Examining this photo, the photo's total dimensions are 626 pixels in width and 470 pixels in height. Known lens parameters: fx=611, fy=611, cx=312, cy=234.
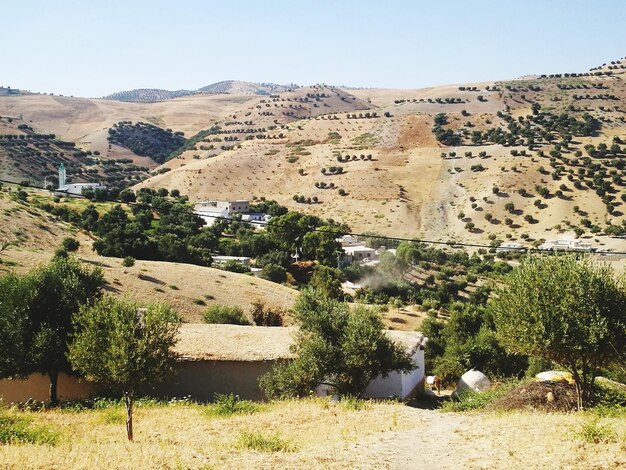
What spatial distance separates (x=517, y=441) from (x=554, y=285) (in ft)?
20.8

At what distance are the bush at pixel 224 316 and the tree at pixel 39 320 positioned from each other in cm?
1442

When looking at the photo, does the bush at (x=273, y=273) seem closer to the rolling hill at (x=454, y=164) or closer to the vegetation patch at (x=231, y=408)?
the rolling hill at (x=454, y=164)

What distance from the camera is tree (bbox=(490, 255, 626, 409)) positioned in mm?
18516

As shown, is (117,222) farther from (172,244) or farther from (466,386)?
(466,386)

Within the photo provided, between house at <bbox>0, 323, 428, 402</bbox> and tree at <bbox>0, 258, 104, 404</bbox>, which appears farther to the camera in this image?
house at <bbox>0, 323, 428, 402</bbox>

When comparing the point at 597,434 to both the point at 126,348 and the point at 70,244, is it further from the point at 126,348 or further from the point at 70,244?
the point at 70,244

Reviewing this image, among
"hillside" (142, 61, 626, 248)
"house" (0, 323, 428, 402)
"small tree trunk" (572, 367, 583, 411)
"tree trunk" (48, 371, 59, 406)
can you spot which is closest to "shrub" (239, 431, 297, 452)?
"house" (0, 323, 428, 402)

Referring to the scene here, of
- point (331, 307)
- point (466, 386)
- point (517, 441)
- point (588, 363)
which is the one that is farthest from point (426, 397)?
point (517, 441)

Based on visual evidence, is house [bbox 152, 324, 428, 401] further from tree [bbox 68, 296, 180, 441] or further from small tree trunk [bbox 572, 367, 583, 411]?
tree [bbox 68, 296, 180, 441]

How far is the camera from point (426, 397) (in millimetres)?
30969

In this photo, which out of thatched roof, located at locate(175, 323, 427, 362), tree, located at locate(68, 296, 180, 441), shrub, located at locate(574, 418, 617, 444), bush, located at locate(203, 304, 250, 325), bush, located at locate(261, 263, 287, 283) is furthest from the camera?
bush, located at locate(261, 263, 287, 283)

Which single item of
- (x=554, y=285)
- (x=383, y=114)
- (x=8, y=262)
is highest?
(x=383, y=114)

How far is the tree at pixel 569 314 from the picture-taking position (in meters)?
18.5

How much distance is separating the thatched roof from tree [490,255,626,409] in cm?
762
